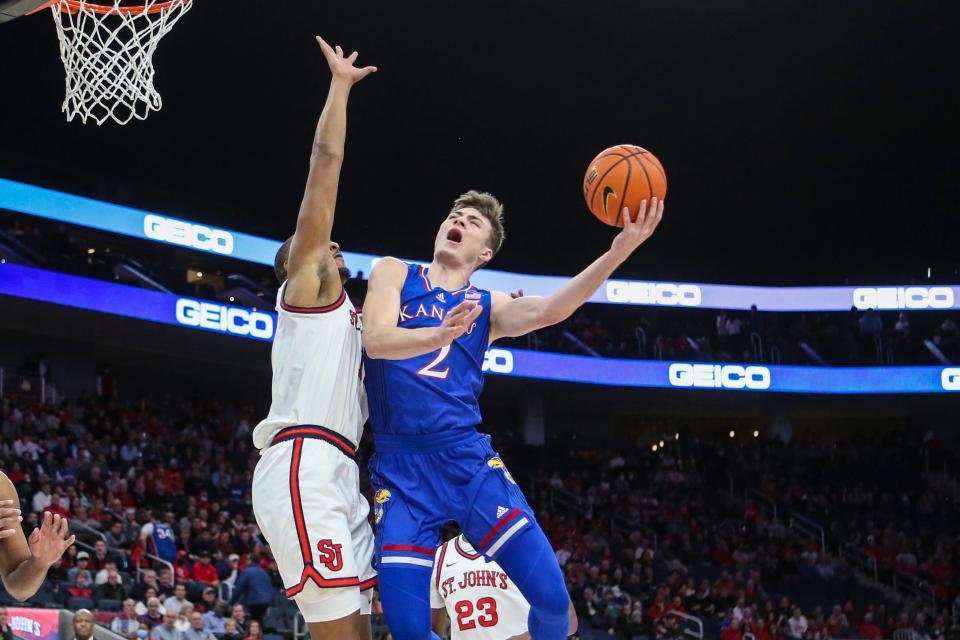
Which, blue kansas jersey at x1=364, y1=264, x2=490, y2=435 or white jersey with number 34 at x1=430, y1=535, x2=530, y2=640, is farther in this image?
white jersey with number 34 at x1=430, y1=535, x2=530, y2=640

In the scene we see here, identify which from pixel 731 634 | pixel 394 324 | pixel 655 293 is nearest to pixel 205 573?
pixel 731 634

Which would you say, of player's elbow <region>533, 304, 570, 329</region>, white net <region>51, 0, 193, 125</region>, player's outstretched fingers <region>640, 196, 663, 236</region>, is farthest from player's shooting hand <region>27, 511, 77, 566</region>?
white net <region>51, 0, 193, 125</region>

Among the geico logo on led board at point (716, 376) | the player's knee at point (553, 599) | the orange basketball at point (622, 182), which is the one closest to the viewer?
the player's knee at point (553, 599)

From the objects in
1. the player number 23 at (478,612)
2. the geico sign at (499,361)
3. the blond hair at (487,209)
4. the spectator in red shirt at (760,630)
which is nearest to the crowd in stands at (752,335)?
the geico sign at (499,361)

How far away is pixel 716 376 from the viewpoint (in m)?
27.3

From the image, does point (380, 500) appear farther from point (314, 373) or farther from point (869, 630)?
point (869, 630)

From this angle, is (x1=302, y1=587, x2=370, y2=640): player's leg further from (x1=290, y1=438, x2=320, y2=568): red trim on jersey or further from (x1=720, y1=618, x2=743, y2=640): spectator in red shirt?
(x1=720, y1=618, x2=743, y2=640): spectator in red shirt

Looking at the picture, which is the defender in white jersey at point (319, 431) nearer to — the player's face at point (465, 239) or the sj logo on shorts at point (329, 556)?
the sj logo on shorts at point (329, 556)

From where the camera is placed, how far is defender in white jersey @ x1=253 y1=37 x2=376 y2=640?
441cm

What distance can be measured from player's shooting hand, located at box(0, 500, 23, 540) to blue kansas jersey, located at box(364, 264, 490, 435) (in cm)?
133

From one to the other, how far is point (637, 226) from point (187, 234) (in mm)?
19333

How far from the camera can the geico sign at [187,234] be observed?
2260cm

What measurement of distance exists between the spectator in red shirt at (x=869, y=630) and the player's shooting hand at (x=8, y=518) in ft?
55.2

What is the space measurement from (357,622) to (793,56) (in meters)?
21.7
